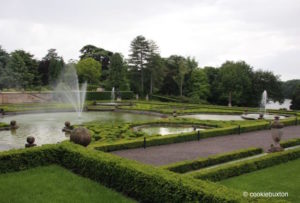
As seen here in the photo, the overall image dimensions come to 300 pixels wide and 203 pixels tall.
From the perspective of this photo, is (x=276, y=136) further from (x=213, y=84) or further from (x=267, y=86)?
(x=213, y=84)

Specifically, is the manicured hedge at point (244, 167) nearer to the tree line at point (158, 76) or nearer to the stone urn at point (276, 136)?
the stone urn at point (276, 136)

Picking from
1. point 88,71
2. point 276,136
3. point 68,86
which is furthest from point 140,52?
point 276,136

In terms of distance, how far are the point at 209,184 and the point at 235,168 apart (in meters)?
3.46

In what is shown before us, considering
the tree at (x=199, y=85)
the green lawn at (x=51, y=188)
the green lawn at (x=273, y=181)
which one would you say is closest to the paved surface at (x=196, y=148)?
the green lawn at (x=273, y=181)

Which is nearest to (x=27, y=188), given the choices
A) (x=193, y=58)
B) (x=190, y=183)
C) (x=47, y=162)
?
(x=47, y=162)

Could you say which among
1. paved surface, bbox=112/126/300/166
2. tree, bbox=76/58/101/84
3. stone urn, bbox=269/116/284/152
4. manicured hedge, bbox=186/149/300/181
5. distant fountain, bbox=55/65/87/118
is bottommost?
paved surface, bbox=112/126/300/166

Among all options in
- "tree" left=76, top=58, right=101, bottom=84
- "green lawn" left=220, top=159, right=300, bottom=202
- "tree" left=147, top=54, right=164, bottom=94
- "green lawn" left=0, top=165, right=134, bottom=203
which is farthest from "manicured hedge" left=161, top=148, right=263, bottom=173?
"tree" left=76, top=58, right=101, bottom=84

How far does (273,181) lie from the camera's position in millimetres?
8195

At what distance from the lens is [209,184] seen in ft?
19.6

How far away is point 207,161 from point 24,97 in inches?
1482

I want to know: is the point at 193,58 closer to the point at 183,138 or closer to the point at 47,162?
the point at 183,138

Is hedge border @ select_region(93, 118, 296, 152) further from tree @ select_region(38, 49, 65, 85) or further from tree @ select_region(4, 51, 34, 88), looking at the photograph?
tree @ select_region(38, 49, 65, 85)

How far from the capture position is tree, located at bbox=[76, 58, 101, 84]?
183ft

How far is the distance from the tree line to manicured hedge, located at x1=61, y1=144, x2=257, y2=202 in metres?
40.3
